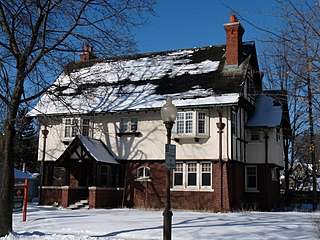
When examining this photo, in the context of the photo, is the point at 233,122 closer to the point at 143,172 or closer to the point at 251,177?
the point at 251,177

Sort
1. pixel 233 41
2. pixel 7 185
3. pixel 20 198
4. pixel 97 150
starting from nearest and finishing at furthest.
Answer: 1. pixel 7 185
2. pixel 20 198
3. pixel 97 150
4. pixel 233 41

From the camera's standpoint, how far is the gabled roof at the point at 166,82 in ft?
81.5

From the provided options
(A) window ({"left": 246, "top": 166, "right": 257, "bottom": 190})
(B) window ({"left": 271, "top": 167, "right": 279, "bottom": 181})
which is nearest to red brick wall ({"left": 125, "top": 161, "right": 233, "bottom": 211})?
(A) window ({"left": 246, "top": 166, "right": 257, "bottom": 190})

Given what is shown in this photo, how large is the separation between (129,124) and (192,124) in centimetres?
460

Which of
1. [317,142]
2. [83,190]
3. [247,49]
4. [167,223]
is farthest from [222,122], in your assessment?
[167,223]

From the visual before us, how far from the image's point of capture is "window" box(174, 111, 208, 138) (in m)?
24.6

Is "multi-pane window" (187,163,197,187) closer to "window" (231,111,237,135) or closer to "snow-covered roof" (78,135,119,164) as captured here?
"window" (231,111,237,135)

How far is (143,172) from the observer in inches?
1054

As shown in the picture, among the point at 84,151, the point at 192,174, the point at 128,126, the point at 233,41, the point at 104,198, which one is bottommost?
the point at 104,198

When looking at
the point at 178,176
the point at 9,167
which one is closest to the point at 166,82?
the point at 178,176

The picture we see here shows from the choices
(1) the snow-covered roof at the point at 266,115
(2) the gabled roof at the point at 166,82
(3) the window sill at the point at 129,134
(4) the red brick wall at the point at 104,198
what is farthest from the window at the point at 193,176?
(1) the snow-covered roof at the point at 266,115

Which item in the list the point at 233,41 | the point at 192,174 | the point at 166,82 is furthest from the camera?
the point at 166,82

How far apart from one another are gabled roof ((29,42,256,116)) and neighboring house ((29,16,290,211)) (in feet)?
0.25

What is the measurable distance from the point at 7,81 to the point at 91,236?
6.01 m
